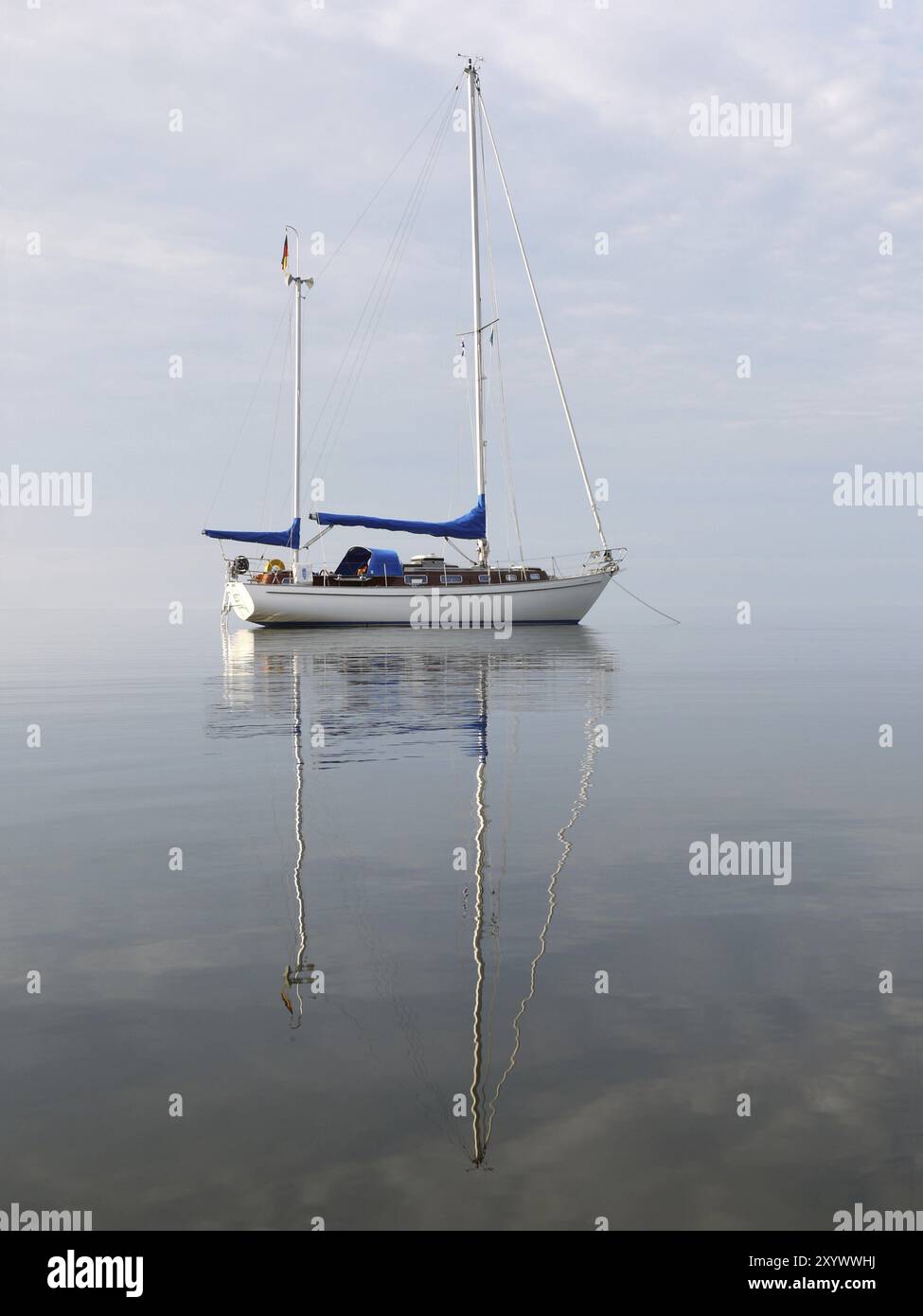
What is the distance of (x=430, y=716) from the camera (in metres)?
24.1

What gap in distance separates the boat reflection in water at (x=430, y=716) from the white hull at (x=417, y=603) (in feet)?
18.3

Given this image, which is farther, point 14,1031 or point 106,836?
point 106,836

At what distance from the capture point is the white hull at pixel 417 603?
63.3 m

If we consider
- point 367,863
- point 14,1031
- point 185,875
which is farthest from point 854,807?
point 14,1031

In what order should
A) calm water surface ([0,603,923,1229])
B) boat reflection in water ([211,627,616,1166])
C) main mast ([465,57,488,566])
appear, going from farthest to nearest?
1. main mast ([465,57,488,566])
2. boat reflection in water ([211,627,616,1166])
3. calm water surface ([0,603,923,1229])

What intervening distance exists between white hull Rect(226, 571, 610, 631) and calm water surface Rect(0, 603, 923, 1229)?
44987 millimetres

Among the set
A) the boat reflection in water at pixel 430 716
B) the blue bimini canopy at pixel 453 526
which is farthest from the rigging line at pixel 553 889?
the blue bimini canopy at pixel 453 526

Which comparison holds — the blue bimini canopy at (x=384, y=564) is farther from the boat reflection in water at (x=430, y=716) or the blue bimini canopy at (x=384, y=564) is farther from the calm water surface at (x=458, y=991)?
the calm water surface at (x=458, y=991)

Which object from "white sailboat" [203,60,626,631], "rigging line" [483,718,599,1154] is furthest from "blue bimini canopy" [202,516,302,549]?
"rigging line" [483,718,599,1154]

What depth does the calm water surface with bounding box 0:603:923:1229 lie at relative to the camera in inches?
203

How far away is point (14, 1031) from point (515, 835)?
6.41 metres

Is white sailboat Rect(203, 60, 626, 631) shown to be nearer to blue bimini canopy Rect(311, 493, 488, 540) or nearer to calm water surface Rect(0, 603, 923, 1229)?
blue bimini canopy Rect(311, 493, 488, 540)

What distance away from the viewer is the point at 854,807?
14.0 m
